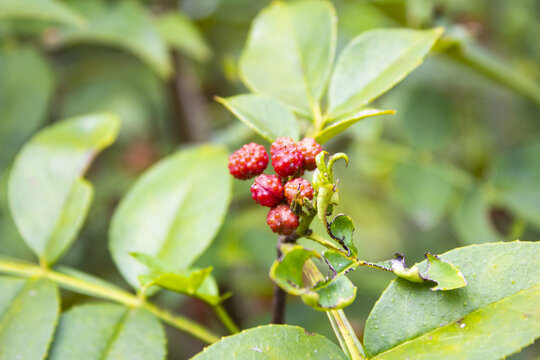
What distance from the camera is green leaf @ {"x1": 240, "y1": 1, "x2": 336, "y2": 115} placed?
0.84 m

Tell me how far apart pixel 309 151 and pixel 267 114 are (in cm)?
11

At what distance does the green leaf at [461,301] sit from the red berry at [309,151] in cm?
19

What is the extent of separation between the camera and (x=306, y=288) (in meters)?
0.57

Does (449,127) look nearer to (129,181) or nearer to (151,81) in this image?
(151,81)

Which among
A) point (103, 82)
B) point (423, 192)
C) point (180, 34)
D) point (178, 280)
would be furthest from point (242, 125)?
point (178, 280)

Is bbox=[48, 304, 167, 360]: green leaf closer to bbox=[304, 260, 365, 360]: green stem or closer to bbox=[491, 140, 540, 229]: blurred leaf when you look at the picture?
bbox=[304, 260, 365, 360]: green stem

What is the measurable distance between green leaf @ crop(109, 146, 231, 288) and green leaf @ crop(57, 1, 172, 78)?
0.54 m

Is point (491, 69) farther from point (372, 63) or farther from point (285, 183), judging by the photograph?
point (285, 183)

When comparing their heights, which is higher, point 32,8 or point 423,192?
point 32,8

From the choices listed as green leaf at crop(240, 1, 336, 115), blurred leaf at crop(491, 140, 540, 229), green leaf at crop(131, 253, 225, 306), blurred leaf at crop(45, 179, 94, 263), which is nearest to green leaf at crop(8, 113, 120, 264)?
blurred leaf at crop(45, 179, 94, 263)

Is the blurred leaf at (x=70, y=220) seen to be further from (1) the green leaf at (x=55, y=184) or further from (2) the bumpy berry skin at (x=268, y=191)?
(2) the bumpy berry skin at (x=268, y=191)

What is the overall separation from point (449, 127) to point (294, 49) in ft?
3.68

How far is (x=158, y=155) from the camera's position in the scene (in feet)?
8.42

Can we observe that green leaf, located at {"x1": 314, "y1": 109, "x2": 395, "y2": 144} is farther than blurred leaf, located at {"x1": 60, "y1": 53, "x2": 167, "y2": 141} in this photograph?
No
